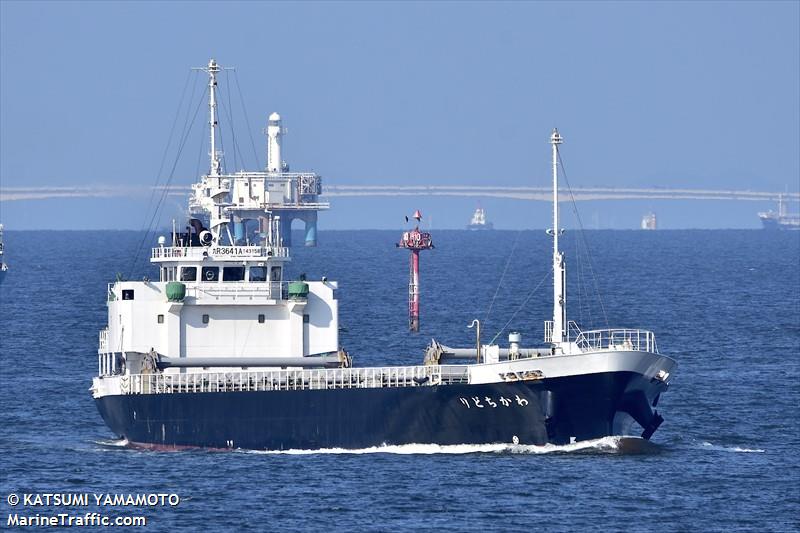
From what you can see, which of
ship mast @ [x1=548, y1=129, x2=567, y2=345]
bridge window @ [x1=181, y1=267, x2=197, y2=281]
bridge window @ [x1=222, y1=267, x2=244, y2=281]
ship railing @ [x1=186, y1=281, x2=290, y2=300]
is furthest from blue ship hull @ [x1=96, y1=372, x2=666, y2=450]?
bridge window @ [x1=222, y1=267, x2=244, y2=281]

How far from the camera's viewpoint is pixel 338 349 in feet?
211

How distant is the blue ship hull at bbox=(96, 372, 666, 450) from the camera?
57.5 metres

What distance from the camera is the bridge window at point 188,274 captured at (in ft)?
209

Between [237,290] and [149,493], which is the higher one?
[237,290]

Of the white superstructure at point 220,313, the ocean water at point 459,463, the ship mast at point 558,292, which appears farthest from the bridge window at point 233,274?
the ship mast at point 558,292

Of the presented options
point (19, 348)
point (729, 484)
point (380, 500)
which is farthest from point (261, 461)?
point (19, 348)

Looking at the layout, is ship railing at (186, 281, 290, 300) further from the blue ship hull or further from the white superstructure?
the blue ship hull

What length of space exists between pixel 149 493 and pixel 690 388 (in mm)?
28974

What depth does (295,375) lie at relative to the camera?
2370 inches

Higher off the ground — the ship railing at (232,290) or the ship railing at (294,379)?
the ship railing at (232,290)

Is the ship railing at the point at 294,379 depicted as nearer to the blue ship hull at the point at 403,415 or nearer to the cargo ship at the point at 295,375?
the cargo ship at the point at 295,375

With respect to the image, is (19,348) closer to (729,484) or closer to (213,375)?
(213,375)

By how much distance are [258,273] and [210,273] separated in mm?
1568

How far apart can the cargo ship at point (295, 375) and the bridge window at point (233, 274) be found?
4 cm
